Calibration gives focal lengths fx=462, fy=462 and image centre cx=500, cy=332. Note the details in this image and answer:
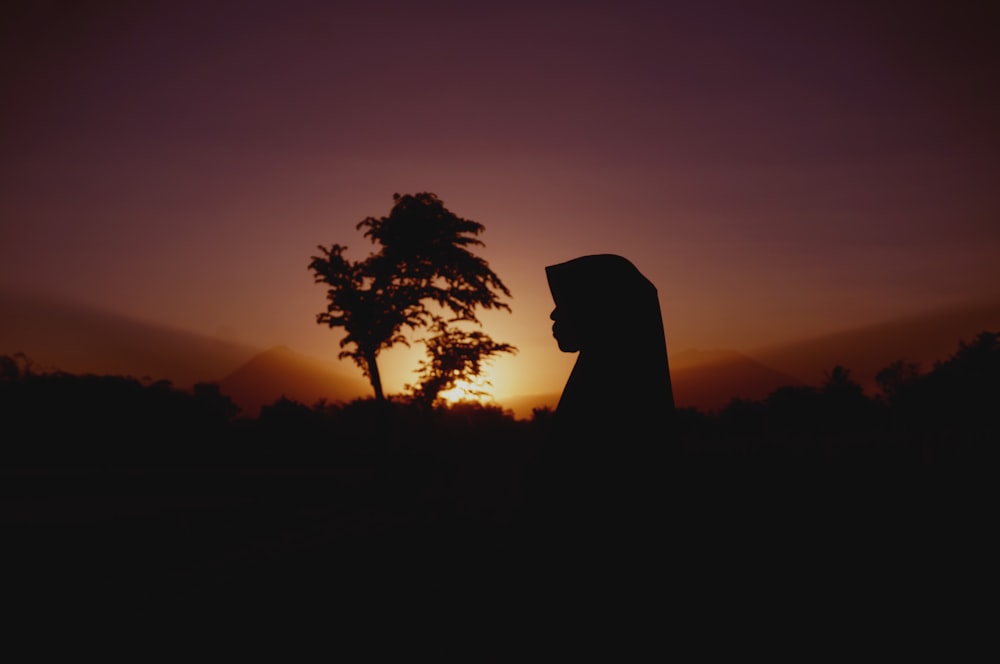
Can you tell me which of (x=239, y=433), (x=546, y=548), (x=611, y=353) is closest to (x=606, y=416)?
(x=611, y=353)

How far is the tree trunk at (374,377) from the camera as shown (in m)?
15.1

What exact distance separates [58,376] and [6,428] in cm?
615

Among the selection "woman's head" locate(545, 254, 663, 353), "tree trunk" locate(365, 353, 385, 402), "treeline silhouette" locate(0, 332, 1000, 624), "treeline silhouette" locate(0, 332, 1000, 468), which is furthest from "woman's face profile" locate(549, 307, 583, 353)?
"tree trunk" locate(365, 353, 385, 402)

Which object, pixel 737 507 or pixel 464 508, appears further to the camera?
pixel 464 508

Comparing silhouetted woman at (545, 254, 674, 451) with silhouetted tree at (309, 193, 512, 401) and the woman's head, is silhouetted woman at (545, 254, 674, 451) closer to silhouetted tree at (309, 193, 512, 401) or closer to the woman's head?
the woman's head

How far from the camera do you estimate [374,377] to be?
15156mm

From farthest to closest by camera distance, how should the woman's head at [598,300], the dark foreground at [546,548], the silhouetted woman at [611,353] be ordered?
the woman's head at [598,300], the silhouetted woman at [611,353], the dark foreground at [546,548]

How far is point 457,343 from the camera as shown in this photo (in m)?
15.4

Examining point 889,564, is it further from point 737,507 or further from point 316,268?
point 316,268

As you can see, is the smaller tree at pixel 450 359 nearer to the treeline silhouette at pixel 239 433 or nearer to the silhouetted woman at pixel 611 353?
the treeline silhouette at pixel 239 433

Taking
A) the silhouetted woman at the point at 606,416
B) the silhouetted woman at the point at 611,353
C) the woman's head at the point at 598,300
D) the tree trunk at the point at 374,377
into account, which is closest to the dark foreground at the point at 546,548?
the silhouetted woman at the point at 606,416

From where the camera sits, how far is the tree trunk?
15133mm

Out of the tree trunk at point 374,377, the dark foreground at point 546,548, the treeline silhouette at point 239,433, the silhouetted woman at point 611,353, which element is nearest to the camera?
the dark foreground at point 546,548

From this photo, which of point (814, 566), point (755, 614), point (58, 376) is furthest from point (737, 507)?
point (58, 376)
